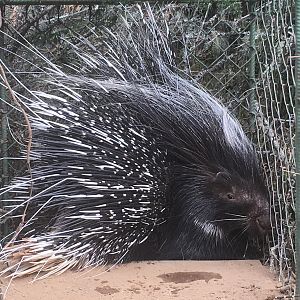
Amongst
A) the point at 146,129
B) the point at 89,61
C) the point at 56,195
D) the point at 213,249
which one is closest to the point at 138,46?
the point at 89,61

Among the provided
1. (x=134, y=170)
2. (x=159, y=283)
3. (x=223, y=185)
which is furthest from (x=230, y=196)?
(x=159, y=283)

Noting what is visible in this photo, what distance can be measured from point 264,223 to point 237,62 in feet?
2.67

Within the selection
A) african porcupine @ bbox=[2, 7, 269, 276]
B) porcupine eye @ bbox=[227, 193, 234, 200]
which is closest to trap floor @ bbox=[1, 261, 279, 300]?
african porcupine @ bbox=[2, 7, 269, 276]

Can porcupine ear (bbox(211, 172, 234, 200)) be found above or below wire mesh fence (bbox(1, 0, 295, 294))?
below

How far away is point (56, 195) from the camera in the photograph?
1.98 meters

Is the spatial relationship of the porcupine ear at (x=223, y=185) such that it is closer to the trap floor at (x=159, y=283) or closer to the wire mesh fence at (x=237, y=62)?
the wire mesh fence at (x=237, y=62)

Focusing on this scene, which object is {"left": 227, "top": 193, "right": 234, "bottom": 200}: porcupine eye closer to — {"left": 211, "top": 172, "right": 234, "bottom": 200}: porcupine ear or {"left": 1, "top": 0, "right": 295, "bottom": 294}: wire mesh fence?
{"left": 211, "top": 172, "right": 234, "bottom": 200}: porcupine ear

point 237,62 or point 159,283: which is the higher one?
point 237,62

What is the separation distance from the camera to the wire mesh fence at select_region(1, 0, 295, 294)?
5.99 ft

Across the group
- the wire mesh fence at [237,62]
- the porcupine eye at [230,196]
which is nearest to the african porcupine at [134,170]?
the porcupine eye at [230,196]

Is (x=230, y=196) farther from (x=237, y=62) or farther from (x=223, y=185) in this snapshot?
(x=237, y=62)

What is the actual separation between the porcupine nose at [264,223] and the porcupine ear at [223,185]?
135mm

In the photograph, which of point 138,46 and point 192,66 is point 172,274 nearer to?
point 138,46

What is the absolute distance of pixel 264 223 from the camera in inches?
80.9
